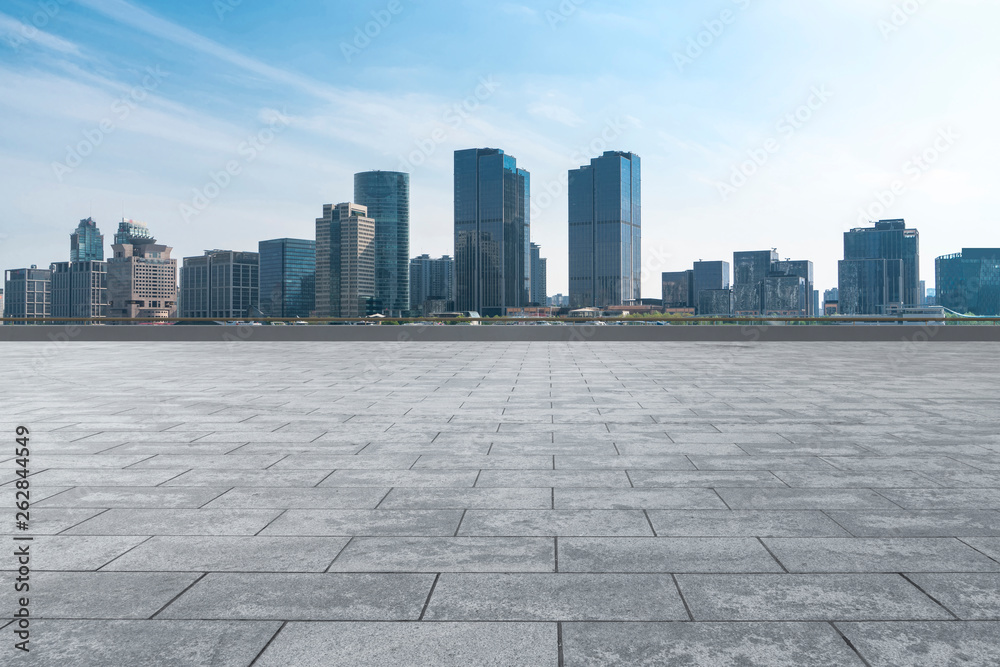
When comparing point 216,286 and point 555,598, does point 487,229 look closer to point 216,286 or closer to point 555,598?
point 216,286

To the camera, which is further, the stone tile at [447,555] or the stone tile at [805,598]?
the stone tile at [447,555]

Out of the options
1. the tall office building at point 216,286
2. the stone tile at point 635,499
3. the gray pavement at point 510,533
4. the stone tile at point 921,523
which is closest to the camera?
the gray pavement at point 510,533

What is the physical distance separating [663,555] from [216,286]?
6702 inches

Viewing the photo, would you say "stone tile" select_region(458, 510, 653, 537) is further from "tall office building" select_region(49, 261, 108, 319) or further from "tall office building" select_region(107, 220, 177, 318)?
"tall office building" select_region(49, 261, 108, 319)

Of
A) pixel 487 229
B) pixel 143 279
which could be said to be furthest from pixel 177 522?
pixel 487 229

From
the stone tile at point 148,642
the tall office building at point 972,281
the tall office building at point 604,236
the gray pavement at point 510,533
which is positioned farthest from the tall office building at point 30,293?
the tall office building at point 972,281

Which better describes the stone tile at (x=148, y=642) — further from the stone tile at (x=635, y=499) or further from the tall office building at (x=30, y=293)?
the tall office building at (x=30, y=293)

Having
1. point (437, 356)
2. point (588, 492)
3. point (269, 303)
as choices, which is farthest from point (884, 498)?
point (269, 303)

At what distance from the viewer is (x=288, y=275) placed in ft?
642

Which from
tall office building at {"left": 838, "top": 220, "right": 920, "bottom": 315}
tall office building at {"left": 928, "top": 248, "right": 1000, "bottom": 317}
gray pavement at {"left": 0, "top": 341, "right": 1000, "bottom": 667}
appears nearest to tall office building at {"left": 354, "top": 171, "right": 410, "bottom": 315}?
tall office building at {"left": 838, "top": 220, "right": 920, "bottom": 315}

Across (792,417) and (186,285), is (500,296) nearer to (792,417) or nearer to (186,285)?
(186,285)

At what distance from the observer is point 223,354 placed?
68.5ft

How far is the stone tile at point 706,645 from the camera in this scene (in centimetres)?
263

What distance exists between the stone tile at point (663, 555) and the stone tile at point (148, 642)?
63.4 inches
